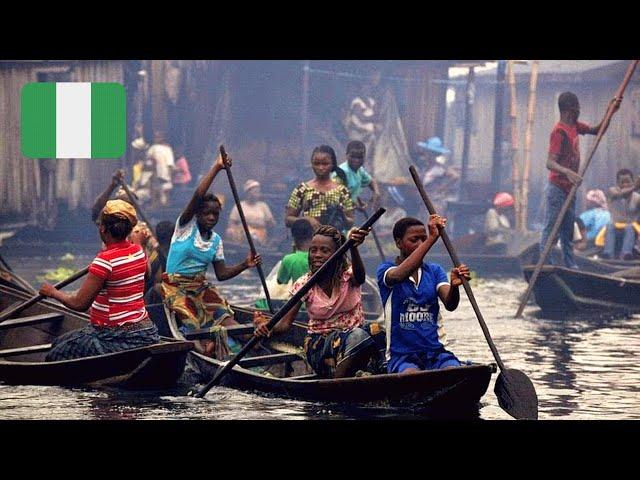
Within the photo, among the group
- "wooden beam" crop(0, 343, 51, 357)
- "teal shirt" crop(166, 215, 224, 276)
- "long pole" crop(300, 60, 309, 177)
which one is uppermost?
"long pole" crop(300, 60, 309, 177)

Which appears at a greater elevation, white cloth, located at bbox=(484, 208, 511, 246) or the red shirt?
the red shirt

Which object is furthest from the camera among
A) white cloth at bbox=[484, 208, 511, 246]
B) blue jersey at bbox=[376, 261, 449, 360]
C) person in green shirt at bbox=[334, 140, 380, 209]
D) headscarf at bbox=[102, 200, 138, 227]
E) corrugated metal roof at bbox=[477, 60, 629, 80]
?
corrugated metal roof at bbox=[477, 60, 629, 80]

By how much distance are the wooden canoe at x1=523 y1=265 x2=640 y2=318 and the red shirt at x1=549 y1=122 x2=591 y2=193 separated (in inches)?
34.1

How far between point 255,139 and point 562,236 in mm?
8989

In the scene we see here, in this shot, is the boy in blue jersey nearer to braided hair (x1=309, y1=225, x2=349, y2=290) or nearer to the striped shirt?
braided hair (x1=309, y1=225, x2=349, y2=290)

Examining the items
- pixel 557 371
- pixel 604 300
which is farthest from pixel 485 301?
pixel 557 371

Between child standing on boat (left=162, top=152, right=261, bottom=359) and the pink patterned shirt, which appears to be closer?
the pink patterned shirt

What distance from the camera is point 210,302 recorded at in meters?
10.5

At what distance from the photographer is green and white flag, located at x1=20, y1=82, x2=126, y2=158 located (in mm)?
21250

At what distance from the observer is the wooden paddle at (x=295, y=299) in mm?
8258

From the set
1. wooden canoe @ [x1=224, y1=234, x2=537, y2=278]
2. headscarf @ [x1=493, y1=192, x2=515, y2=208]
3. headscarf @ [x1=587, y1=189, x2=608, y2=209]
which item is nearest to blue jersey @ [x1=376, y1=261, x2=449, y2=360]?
wooden canoe @ [x1=224, y1=234, x2=537, y2=278]

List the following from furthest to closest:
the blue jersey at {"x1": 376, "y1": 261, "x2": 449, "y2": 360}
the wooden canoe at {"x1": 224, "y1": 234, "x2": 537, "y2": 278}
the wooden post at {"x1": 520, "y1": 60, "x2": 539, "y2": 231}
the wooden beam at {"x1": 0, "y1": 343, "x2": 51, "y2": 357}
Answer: the wooden post at {"x1": 520, "y1": 60, "x2": 539, "y2": 231} < the wooden canoe at {"x1": 224, "y1": 234, "x2": 537, "y2": 278} < the wooden beam at {"x1": 0, "y1": 343, "x2": 51, "y2": 357} < the blue jersey at {"x1": 376, "y1": 261, "x2": 449, "y2": 360}

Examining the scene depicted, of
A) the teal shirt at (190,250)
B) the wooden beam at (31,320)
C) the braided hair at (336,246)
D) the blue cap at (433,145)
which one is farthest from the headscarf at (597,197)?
the braided hair at (336,246)

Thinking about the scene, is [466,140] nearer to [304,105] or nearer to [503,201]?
[503,201]
